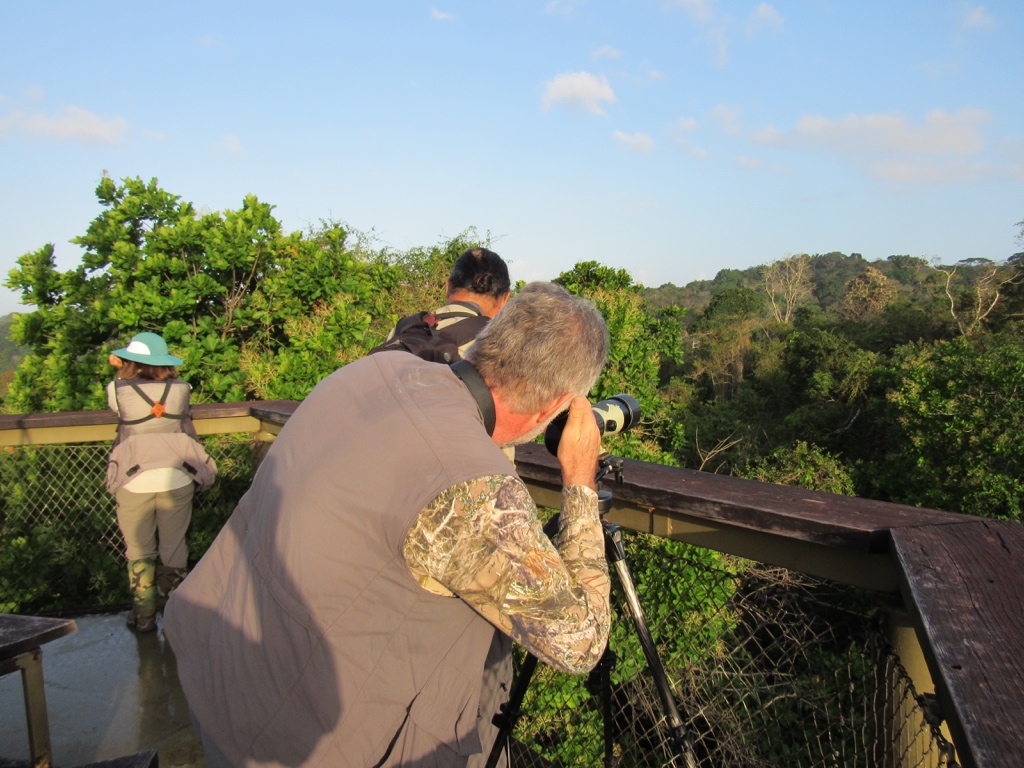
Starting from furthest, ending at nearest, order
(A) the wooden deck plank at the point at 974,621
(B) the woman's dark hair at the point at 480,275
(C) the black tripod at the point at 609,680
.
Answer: (B) the woman's dark hair at the point at 480,275 → (C) the black tripod at the point at 609,680 → (A) the wooden deck plank at the point at 974,621

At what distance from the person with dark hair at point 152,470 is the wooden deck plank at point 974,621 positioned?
285cm

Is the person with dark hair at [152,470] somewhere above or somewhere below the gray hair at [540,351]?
below

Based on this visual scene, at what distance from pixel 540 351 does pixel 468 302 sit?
5.12ft

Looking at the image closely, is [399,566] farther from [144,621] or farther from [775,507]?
[144,621]

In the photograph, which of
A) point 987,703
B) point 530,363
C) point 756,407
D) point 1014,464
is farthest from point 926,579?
point 756,407

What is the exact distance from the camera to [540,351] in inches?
48.6

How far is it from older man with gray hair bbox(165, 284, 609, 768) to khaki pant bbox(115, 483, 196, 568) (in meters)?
2.03

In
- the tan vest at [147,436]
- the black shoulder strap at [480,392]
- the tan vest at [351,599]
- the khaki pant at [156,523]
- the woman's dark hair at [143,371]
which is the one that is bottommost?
the khaki pant at [156,523]

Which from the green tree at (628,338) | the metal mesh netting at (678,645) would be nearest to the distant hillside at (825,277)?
the green tree at (628,338)

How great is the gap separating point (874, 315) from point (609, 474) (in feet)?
126

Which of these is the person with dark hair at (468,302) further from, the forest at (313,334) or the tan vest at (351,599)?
the forest at (313,334)

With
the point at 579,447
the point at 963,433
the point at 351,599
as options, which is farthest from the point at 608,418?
the point at 963,433

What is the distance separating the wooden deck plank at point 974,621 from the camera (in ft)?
2.41

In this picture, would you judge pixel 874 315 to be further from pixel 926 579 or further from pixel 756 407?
pixel 926 579
